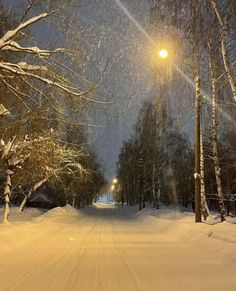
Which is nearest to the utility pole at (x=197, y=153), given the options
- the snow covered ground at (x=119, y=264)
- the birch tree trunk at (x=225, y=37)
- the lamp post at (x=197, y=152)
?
the lamp post at (x=197, y=152)

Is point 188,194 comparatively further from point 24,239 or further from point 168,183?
point 24,239

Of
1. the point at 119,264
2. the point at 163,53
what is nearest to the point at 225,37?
the point at 163,53

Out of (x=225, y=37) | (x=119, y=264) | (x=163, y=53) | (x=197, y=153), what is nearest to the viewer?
(x=119, y=264)

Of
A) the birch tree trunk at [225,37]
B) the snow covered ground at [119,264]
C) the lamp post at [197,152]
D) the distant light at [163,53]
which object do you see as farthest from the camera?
the lamp post at [197,152]

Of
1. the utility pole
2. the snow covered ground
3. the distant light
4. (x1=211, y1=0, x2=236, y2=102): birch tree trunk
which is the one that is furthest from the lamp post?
(x1=211, y1=0, x2=236, y2=102): birch tree trunk

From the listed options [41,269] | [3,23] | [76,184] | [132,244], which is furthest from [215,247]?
[76,184]

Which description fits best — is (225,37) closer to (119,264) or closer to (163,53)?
(163,53)

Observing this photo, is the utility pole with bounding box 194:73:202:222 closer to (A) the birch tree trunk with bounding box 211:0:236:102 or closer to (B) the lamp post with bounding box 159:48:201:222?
(B) the lamp post with bounding box 159:48:201:222

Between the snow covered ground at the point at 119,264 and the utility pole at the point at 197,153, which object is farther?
the utility pole at the point at 197,153

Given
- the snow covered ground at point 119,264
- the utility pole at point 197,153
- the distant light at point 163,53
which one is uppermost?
the distant light at point 163,53

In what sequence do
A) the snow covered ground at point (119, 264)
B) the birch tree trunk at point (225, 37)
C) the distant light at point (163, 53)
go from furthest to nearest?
the distant light at point (163, 53) < the birch tree trunk at point (225, 37) < the snow covered ground at point (119, 264)

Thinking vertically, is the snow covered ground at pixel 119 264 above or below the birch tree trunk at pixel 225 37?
below

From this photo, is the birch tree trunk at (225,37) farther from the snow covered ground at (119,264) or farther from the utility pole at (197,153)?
the snow covered ground at (119,264)

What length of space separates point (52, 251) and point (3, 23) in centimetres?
683
